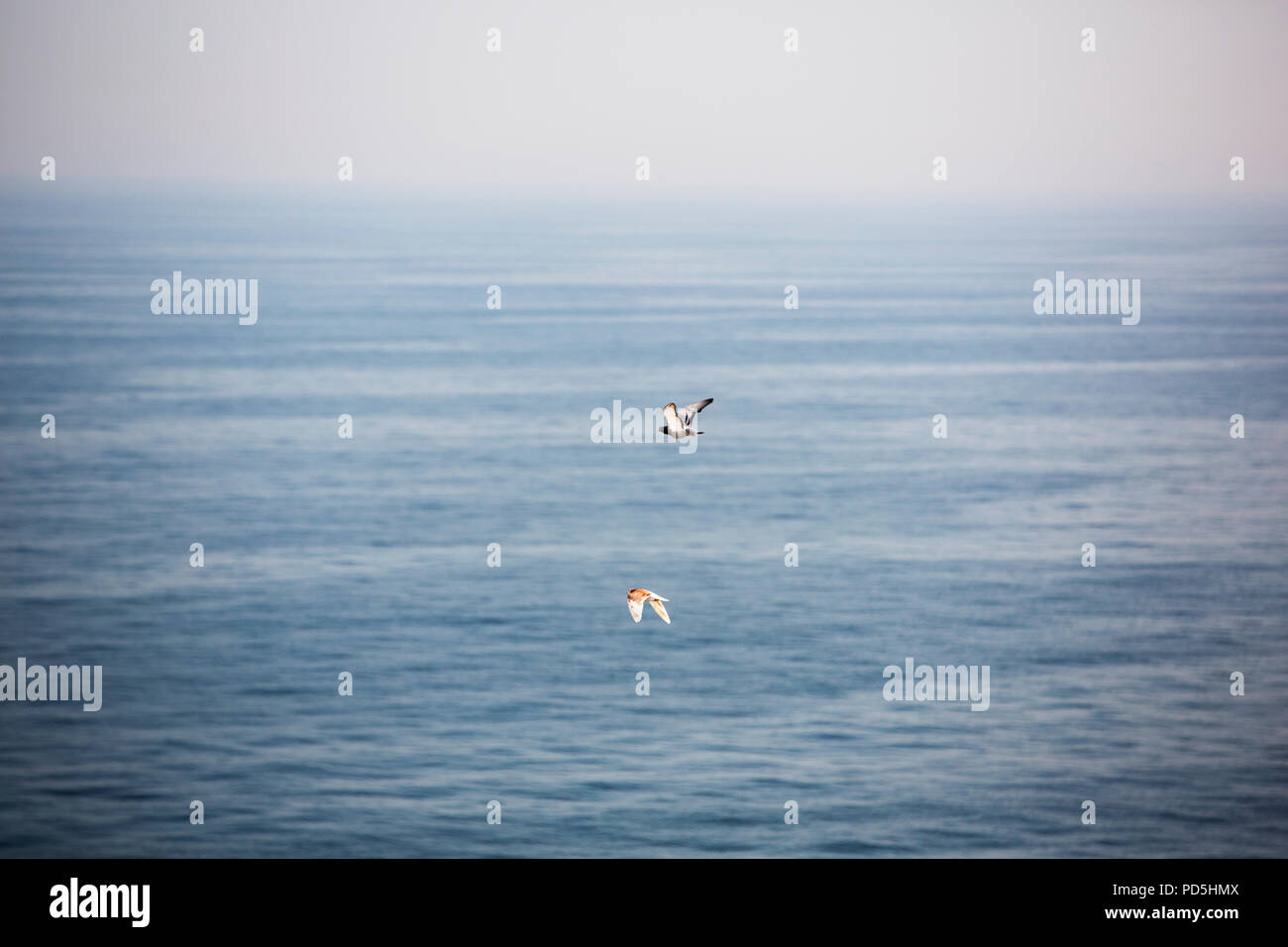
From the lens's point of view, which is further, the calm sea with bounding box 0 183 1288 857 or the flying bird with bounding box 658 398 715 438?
the calm sea with bounding box 0 183 1288 857

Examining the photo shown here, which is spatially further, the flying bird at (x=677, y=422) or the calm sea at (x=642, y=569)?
the calm sea at (x=642, y=569)

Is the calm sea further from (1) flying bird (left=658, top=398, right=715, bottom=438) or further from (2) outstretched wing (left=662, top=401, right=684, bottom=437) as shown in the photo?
(2) outstretched wing (left=662, top=401, right=684, bottom=437)

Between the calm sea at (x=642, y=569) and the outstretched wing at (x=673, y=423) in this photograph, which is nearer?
the outstretched wing at (x=673, y=423)

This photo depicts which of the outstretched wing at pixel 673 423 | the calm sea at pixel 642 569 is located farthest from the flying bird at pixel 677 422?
the calm sea at pixel 642 569

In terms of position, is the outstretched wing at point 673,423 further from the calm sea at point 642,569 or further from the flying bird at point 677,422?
the calm sea at point 642,569

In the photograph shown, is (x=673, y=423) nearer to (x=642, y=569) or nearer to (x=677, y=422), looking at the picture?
(x=677, y=422)

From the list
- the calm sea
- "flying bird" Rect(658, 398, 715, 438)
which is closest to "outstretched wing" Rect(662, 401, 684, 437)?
"flying bird" Rect(658, 398, 715, 438)

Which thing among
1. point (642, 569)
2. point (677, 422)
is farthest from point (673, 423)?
point (642, 569)

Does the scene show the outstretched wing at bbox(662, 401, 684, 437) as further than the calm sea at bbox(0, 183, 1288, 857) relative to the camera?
No
